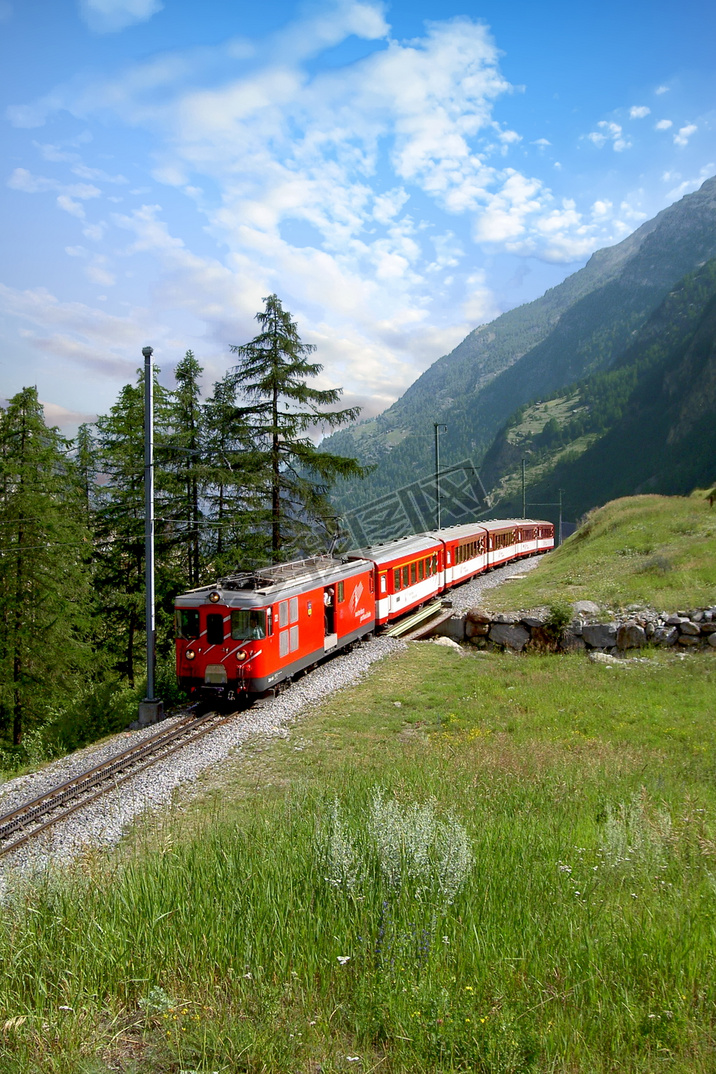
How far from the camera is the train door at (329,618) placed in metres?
16.9

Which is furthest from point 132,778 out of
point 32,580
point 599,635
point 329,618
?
point 599,635

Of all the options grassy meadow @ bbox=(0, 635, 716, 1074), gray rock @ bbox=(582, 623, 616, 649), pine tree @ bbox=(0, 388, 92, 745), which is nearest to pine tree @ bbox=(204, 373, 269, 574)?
pine tree @ bbox=(0, 388, 92, 745)

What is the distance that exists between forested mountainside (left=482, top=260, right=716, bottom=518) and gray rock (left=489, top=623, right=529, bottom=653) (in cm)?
7433

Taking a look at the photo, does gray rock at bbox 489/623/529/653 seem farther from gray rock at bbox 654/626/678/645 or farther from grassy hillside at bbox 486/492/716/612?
gray rock at bbox 654/626/678/645

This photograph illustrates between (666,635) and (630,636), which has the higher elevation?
(666,635)

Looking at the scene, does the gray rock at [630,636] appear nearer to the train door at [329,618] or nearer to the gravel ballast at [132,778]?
the gravel ballast at [132,778]

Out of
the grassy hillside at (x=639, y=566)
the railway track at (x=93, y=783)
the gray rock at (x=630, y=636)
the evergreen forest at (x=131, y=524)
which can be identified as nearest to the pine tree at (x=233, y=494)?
the evergreen forest at (x=131, y=524)

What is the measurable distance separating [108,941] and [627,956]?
2.92 meters

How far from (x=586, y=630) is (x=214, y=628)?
11.0 m

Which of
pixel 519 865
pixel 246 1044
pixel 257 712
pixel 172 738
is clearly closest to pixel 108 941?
pixel 246 1044

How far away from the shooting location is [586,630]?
18.6 metres

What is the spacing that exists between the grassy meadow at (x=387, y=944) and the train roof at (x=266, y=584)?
7151mm

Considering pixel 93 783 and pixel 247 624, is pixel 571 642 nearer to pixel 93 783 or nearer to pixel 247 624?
pixel 247 624

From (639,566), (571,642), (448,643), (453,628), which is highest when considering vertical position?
(639,566)
